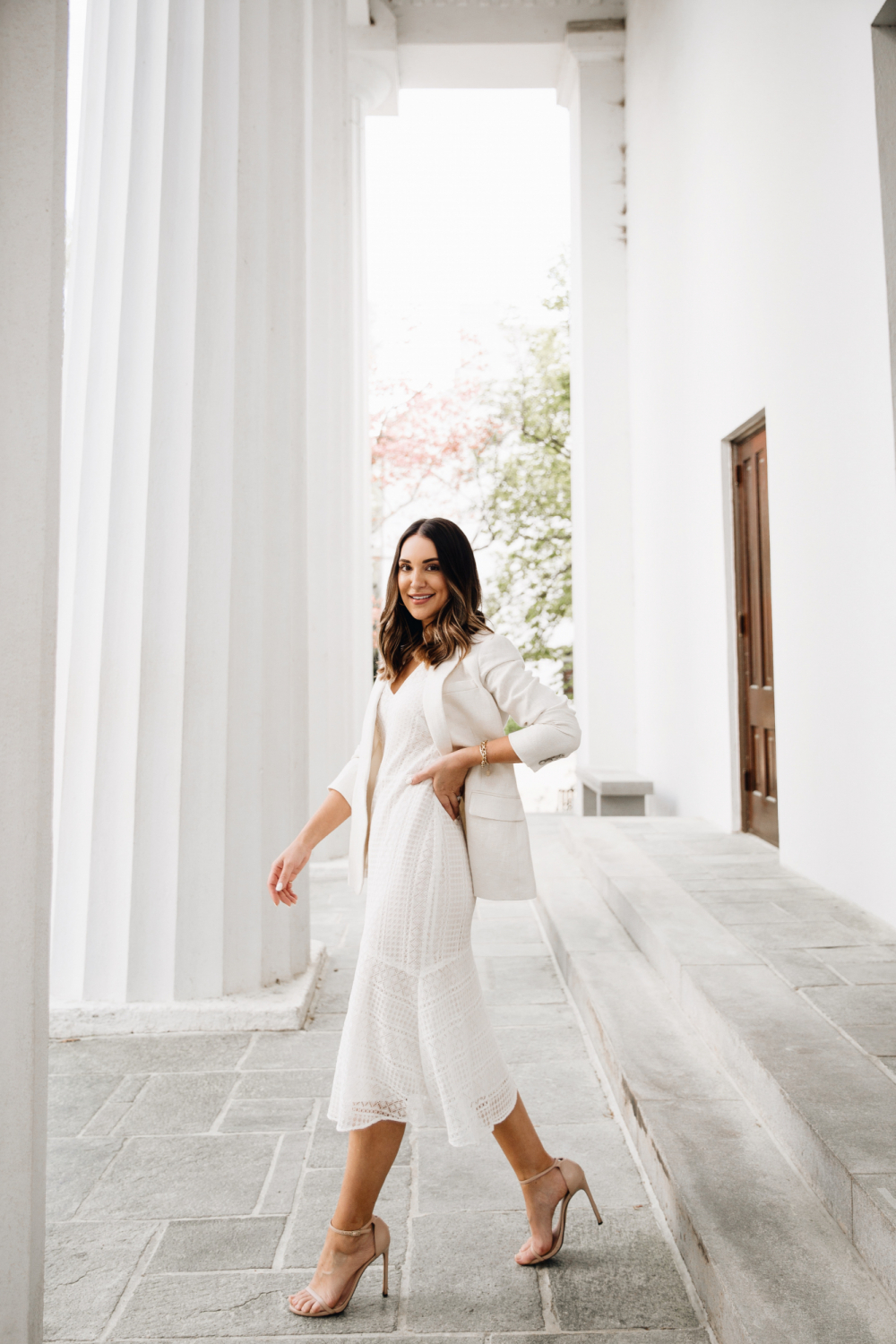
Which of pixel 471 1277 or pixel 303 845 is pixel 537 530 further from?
pixel 471 1277

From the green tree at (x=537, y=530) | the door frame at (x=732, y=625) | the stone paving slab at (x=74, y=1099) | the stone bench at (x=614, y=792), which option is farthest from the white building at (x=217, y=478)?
the green tree at (x=537, y=530)

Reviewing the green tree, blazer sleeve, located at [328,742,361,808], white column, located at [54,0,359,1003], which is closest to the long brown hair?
blazer sleeve, located at [328,742,361,808]

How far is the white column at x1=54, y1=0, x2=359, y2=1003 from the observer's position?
3590 millimetres

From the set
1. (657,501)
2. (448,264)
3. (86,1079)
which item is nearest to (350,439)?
(657,501)

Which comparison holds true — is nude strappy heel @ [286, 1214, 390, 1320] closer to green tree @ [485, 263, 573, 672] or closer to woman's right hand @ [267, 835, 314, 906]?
woman's right hand @ [267, 835, 314, 906]

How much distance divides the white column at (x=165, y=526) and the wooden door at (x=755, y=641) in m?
3.34

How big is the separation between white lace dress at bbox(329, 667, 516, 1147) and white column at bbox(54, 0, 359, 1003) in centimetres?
179

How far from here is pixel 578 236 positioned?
976cm

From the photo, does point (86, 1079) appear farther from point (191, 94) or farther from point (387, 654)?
point (191, 94)

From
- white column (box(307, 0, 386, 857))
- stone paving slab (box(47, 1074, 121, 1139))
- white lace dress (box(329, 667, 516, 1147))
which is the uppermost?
white column (box(307, 0, 386, 857))

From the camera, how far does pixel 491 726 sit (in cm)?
208

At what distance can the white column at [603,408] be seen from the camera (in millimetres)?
9516

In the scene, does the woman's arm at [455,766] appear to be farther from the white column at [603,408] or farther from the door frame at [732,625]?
the white column at [603,408]

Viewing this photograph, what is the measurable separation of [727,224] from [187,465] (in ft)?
14.3
